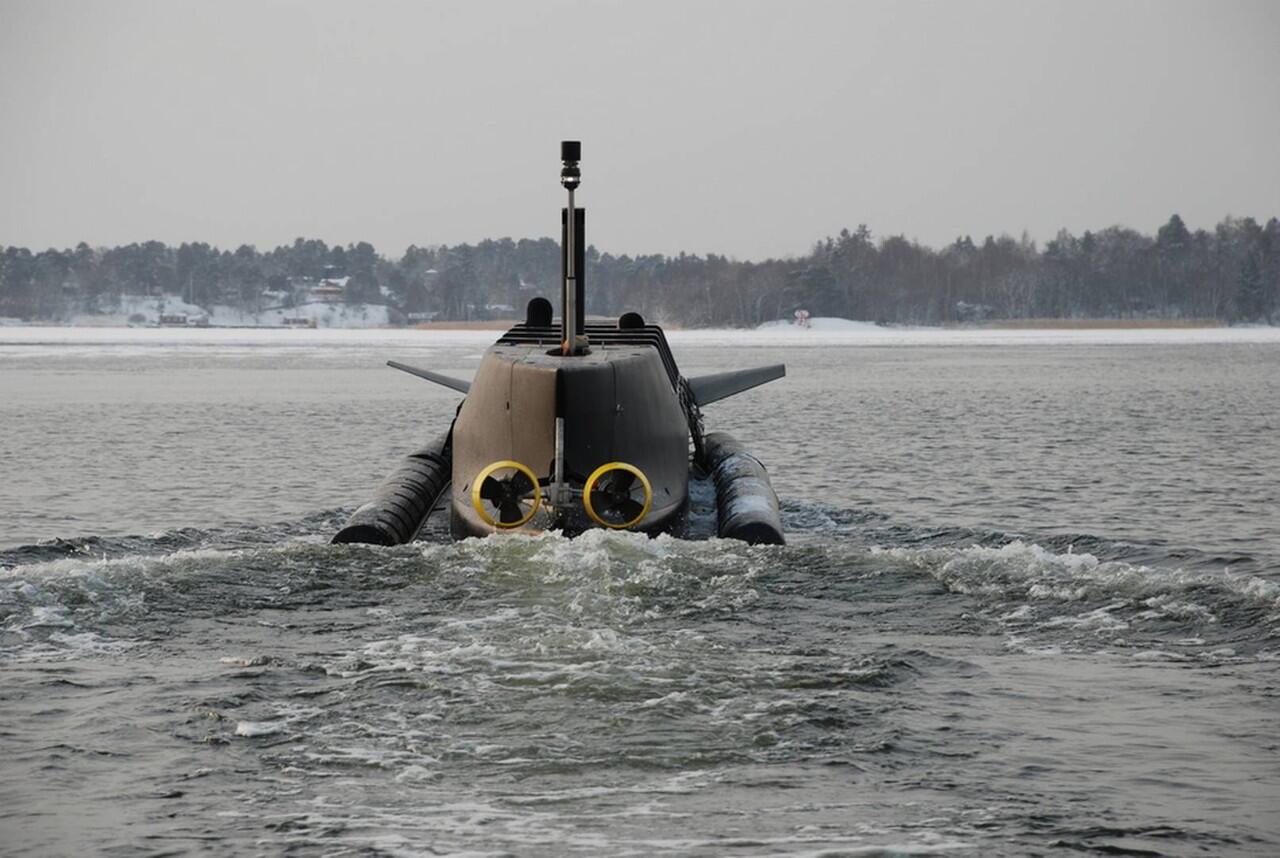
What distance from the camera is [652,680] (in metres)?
9.44

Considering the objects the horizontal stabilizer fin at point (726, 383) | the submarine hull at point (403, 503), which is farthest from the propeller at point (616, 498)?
the horizontal stabilizer fin at point (726, 383)

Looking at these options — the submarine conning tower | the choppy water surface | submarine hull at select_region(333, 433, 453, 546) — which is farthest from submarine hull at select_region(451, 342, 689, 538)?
submarine hull at select_region(333, 433, 453, 546)

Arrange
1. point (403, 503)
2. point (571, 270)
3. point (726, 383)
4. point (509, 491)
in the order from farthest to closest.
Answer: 1. point (726, 383)
2. point (403, 503)
3. point (571, 270)
4. point (509, 491)

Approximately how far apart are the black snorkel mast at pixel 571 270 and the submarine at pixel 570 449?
0.04 feet

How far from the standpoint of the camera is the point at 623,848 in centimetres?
674

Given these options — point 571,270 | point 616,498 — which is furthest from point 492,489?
point 571,270

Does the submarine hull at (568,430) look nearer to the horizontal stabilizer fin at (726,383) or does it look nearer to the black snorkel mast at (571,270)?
the black snorkel mast at (571,270)

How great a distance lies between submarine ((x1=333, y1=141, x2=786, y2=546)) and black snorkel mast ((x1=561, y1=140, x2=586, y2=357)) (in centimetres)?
1

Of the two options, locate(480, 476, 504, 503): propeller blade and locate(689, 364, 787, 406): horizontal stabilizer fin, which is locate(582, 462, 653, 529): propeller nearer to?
locate(480, 476, 504, 503): propeller blade

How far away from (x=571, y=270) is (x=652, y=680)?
5.87 metres

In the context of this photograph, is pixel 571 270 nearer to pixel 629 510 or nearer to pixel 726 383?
pixel 629 510

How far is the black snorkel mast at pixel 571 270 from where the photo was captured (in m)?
14.4

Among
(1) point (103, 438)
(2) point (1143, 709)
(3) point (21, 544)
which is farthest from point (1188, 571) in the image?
(1) point (103, 438)

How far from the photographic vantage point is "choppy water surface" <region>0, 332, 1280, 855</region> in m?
7.13
